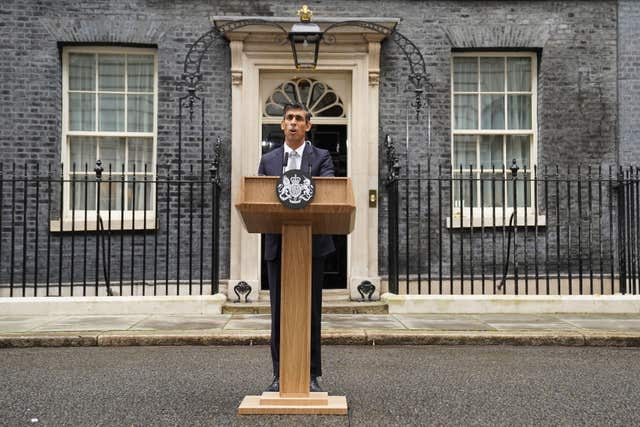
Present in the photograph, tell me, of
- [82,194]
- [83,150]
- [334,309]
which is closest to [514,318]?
[334,309]

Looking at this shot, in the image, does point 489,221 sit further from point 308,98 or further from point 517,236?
point 308,98

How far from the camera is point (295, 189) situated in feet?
12.2

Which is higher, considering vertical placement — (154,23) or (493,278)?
(154,23)

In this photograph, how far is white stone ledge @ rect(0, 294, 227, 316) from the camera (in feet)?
26.6

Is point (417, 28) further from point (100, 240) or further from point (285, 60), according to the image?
point (100, 240)

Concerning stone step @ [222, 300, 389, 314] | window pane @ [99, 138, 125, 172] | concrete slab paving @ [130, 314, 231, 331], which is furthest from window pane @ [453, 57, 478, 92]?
window pane @ [99, 138, 125, 172]

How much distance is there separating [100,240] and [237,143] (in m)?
2.25

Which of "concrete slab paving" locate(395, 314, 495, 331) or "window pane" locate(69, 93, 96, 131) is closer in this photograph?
"concrete slab paving" locate(395, 314, 495, 331)

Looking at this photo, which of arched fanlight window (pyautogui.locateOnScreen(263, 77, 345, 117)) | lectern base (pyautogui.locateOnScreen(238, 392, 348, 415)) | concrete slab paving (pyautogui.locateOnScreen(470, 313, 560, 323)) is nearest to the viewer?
lectern base (pyautogui.locateOnScreen(238, 392, 348, 415))

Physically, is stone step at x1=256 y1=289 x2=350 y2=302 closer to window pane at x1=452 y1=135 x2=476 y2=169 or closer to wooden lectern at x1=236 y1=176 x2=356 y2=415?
window pane at x1=452 y1=135 x2=476 y2=169

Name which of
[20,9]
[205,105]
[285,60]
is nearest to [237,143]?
[205,105]

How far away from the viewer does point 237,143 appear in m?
9.33

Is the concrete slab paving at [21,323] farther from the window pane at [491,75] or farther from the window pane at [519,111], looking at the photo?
the window pane at [519,111]

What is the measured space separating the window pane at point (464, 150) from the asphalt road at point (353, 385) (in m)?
3.81
